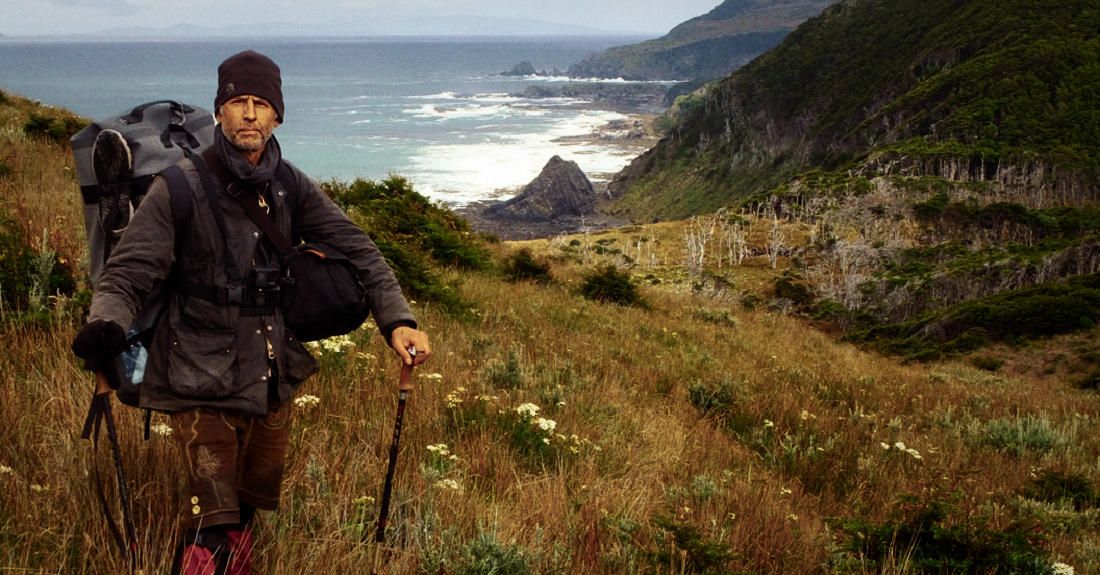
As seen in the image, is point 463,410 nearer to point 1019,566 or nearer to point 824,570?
point 824,570

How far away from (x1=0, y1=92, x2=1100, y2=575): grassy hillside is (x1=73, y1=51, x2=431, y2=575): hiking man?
18 centimetres

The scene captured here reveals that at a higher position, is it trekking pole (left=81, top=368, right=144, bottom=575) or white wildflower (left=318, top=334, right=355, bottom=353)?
trekking pole (left=81, top=368, right=144, bottom=575)

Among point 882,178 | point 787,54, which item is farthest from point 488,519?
point 787,54

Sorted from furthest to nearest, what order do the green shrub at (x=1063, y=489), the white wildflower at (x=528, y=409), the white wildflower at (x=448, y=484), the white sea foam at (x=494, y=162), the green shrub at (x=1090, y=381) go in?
the white sea foam at (x=494, y=162) → the green shrub at (x=1090, y=381) → the green shrub at (x=1063, y=489) → the white wildflower at (x=528, y=409) → the white wildflower at (x=448, y=484)

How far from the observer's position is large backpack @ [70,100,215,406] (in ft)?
9.66

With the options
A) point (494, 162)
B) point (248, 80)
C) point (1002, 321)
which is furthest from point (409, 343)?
point (494, 162)

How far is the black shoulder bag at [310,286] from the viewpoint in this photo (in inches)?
123

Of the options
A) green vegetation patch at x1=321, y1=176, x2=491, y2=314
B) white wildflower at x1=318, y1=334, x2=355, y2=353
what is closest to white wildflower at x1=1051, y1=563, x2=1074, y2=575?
white wildflower at x1=318, y1=334, x2=355, y2=353

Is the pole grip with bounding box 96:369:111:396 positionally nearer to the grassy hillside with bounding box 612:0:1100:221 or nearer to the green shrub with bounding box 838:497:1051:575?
the green shrub with bounding box 838:497:1051:575

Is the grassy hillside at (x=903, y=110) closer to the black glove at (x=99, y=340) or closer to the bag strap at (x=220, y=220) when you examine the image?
the bag strap at (x=220, y=220)

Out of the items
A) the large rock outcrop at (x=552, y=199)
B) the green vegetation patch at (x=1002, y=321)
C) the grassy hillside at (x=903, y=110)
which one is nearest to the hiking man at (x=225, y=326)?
the green vegetation patch at (x=1002, y=321)

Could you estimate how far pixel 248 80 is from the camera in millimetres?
3117

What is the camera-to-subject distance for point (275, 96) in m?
3.17

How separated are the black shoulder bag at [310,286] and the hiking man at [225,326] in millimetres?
46
